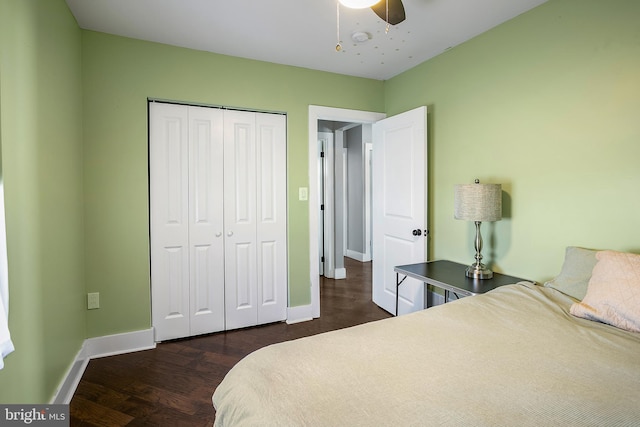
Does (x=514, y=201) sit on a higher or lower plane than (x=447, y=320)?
higher

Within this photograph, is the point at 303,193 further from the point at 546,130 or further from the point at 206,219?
the point at 546,130

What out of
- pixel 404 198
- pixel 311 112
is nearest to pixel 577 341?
pixel 404 198

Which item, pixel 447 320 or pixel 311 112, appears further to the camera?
pixel 311 112

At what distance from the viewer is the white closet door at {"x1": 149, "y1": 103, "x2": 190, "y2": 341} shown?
2.76 meters

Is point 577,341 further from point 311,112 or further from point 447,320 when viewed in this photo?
point 311,112

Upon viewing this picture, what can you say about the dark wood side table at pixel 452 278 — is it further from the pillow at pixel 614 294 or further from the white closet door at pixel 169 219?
the white closet door at pixel 169 219

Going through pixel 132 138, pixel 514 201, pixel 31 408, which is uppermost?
pixel 132 138

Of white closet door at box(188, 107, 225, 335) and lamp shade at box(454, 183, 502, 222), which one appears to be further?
white closet door at box(188, 107, 225, 335)

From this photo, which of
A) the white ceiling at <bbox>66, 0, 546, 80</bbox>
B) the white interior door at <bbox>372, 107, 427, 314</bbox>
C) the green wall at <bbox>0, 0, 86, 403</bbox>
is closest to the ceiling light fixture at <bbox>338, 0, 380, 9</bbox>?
the white ceiling at <bbox>66, 0, 546, 80</bbox>

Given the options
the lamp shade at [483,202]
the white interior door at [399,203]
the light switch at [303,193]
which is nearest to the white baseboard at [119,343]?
the light switch at [303,193]

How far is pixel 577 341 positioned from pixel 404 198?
78.4 inches

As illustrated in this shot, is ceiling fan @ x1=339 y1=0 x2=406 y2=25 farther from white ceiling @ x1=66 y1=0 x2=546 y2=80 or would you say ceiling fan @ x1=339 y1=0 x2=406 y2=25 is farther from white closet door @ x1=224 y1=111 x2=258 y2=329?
white closet door @ x1=224 y1=111 x2=258 y2=329

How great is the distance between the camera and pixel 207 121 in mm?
2920

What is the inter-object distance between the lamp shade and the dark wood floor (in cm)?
154
